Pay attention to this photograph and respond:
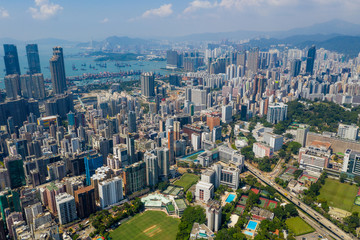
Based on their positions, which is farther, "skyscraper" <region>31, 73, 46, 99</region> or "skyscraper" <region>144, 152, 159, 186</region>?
"skyscraper" <region>31, 73, 46, 99</region>

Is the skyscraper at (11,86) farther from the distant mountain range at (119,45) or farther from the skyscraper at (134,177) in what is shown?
the distant mountain range at (119,45)

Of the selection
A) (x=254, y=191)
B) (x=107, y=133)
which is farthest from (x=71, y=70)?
(x=254, y=191)

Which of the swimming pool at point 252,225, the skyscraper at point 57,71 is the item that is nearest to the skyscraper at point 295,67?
the skyscraper at point 57,71

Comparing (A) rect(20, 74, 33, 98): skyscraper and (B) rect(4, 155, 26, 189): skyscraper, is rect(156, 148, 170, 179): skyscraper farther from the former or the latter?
(A) rect(20, 74, 33, 98): skyscraper

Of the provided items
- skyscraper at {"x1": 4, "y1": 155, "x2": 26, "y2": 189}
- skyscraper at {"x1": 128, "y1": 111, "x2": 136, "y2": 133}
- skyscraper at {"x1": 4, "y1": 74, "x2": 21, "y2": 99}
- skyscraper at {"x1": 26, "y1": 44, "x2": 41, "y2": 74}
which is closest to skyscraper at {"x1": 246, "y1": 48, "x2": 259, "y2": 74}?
skyscraper at {"x1": 128, "y1": 111, "x2": 136, "y2": 133}

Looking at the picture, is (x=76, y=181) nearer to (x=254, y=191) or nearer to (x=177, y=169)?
(x=177, y=169)
